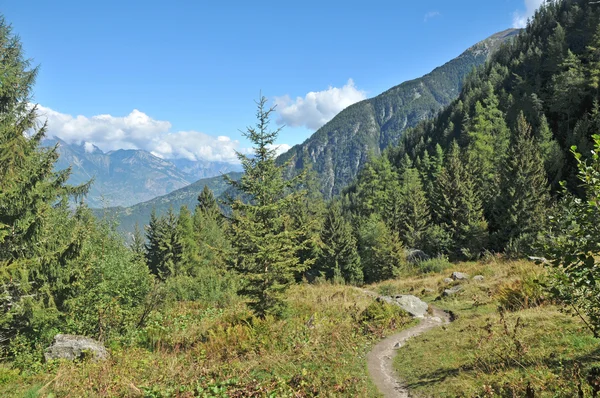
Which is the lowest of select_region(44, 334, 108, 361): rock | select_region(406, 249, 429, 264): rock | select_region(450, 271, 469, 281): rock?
select_region(406, 249, 429, 264): rock

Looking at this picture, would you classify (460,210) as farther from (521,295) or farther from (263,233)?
(263,233)

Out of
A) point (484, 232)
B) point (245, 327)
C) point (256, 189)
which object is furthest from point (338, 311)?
point (484, 232)

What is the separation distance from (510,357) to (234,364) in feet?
22.1

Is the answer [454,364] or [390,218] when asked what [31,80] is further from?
[390,218]

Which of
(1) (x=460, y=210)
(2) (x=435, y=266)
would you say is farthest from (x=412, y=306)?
(1) (x=460, y=210)

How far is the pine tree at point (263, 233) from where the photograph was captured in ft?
42.7

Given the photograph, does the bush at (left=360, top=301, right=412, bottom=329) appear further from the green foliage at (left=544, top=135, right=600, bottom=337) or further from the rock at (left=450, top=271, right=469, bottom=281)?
the green foliage at (left=544, top=135, right=600, bottom=337)

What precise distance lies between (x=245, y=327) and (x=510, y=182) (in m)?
33.5

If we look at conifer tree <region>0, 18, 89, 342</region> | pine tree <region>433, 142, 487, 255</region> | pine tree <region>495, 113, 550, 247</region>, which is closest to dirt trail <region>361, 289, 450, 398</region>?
conifer tree <region>0, 18, 89, 342</region>

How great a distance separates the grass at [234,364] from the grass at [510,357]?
65.8 inches

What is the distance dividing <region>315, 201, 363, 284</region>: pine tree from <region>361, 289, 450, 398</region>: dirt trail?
101ft

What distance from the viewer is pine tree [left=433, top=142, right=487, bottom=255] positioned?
37188mm

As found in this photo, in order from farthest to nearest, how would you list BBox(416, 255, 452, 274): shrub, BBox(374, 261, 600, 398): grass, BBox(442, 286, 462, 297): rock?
BBox(416, 255, 452, 274): shrub, BBox(442, 286, 462, 297): rock, BBox(374, 261, 600, 398): grass

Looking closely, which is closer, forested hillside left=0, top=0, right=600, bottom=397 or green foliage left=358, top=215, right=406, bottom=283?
forested hillside left=0, top=0, right=600, bottom=397
